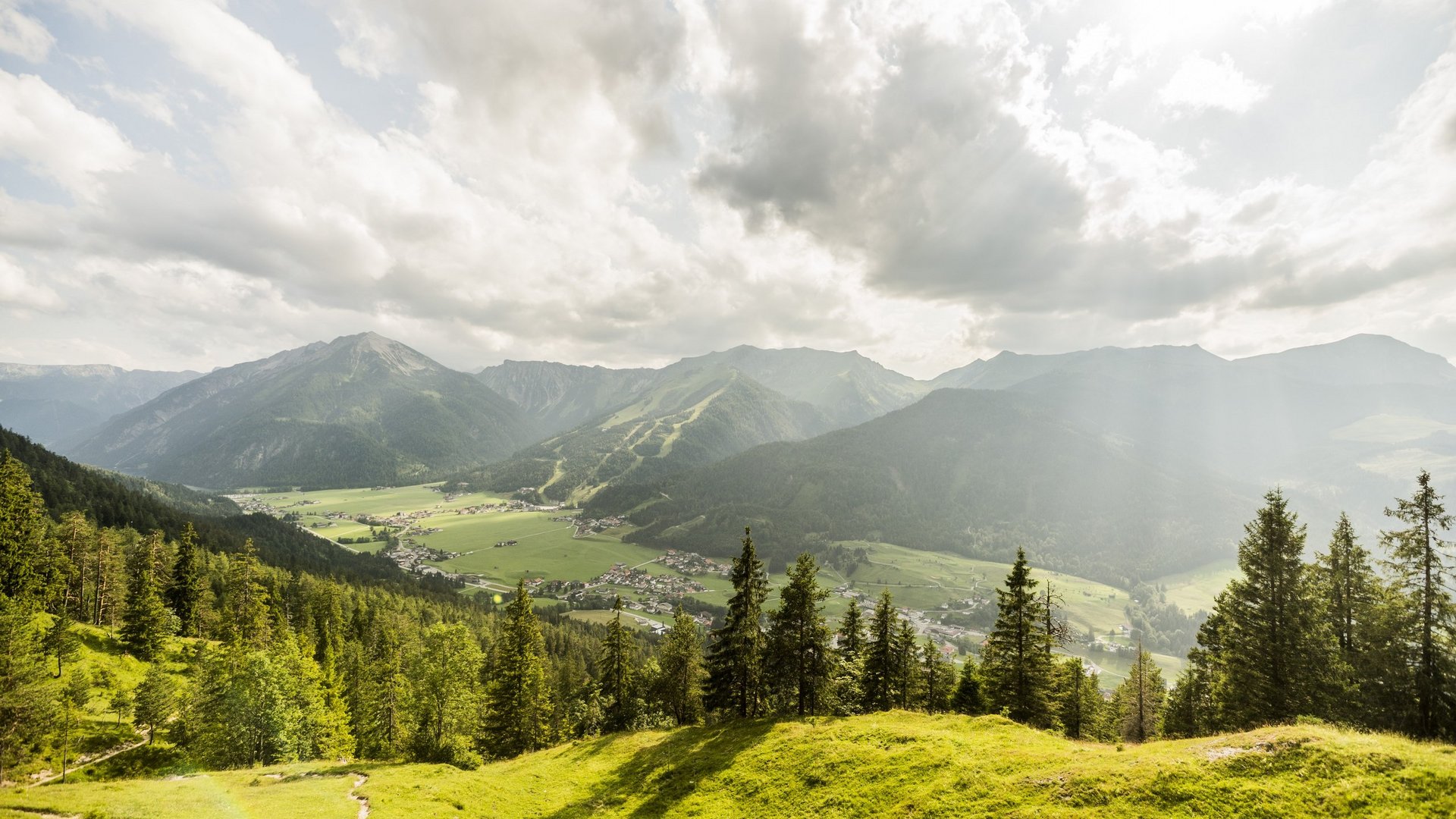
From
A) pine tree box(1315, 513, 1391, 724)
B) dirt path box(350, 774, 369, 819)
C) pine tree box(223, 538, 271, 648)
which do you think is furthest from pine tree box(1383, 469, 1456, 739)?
pine tree box(223, 538, 271, 648)

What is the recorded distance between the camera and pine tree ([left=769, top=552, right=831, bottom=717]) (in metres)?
45.0

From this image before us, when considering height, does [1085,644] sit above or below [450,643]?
below

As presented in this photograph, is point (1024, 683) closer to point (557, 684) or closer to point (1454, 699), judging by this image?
point (1454, 699)

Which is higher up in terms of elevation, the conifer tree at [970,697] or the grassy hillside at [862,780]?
the grassy hillside at [862,780]

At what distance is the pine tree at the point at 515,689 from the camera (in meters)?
50.8

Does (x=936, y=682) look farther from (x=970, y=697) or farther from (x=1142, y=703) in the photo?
(x=1142, y=703)

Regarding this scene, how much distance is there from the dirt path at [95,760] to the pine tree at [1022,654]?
71371 millimetres

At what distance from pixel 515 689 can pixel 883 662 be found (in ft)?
124

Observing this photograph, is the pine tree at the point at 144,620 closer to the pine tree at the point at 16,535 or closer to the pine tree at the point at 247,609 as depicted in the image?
the pine tree at the point at 247,609

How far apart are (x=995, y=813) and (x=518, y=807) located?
28861 mm

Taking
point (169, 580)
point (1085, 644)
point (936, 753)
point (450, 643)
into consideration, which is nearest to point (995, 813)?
point (936, 753)

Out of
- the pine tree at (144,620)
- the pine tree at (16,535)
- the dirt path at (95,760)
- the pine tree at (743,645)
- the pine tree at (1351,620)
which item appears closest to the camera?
the pine tree at (1351,620)

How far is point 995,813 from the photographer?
22109mm

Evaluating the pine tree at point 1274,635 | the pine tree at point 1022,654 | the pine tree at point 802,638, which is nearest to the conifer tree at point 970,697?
the pine tree at point 1022,654
